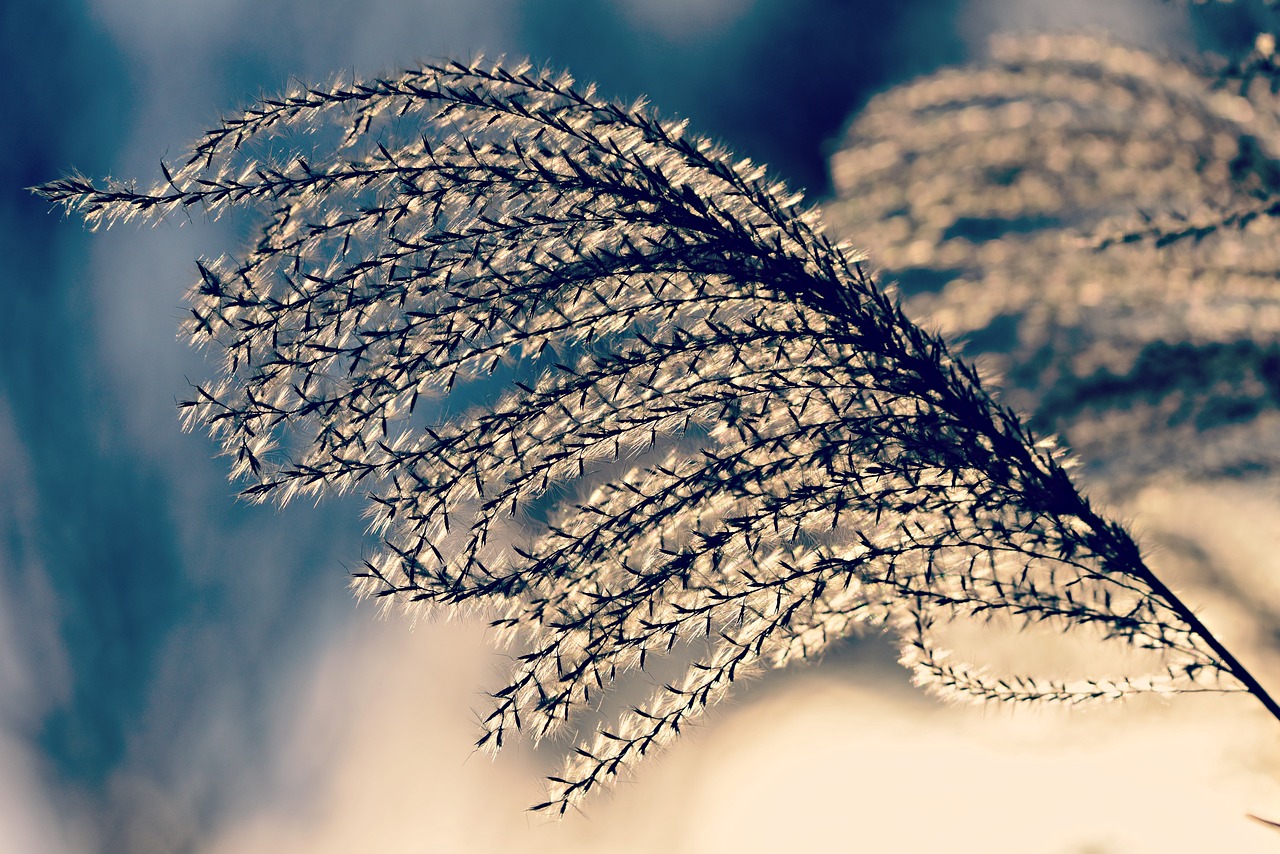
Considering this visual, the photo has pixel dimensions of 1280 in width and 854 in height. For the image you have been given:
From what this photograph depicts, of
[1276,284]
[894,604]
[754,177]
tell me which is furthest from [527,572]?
[1276,284]

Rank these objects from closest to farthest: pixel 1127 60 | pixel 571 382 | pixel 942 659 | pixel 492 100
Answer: pixel 571 382
pixel 492 100
pixel 1127 60
pixel 942 659

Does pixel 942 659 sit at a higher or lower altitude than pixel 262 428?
higher

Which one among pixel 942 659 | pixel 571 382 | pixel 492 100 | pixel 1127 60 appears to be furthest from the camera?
pixel 942 659

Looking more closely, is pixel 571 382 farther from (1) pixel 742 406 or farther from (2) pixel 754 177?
(2) pixel 754 177

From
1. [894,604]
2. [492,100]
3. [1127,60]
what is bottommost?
[894,604]

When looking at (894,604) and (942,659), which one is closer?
(894,604)

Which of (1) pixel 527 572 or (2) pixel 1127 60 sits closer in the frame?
(1) pixel 527 572

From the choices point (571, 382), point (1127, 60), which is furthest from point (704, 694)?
point (1127, 60)

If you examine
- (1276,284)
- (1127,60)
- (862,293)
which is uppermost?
(1127,60)

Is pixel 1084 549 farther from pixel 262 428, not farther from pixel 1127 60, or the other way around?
pixel 262 428
